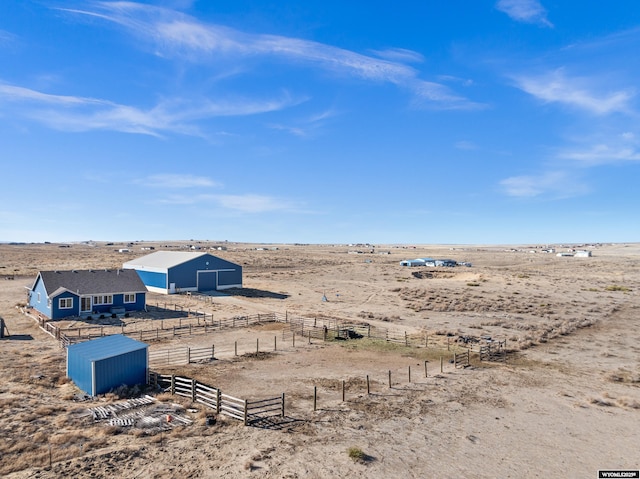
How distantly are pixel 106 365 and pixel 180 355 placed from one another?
321 inches

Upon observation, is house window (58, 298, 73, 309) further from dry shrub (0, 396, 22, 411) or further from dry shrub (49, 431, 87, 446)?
dry shrub (49, 431, 87, 446)

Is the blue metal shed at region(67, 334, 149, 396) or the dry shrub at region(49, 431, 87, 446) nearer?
the dry shrub at region(49, 431, 87, 446)

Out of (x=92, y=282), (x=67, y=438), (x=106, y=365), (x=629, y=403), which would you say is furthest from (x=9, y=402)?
(x=629, y=403)

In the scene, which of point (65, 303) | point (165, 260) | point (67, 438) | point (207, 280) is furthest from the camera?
point (165, 260)

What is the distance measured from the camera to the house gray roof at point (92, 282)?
43.6 meters

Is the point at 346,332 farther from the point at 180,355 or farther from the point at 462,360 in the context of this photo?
the point at 180,355

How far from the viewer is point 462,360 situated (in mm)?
30969

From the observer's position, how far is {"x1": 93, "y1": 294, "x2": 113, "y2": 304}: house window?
44.9m

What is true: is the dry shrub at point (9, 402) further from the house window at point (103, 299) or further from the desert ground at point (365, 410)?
the house window at point (103, 299)

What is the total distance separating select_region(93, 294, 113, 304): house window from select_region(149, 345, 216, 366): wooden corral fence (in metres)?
17.4

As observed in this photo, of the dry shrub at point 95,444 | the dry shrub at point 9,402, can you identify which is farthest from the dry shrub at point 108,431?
the dry shrub at point 9,402

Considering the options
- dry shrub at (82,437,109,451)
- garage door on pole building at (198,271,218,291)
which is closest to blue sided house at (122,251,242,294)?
garage door on pole building at (198,271,218,291)

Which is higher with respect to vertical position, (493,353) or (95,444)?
(95,444)

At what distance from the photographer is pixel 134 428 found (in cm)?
1808
